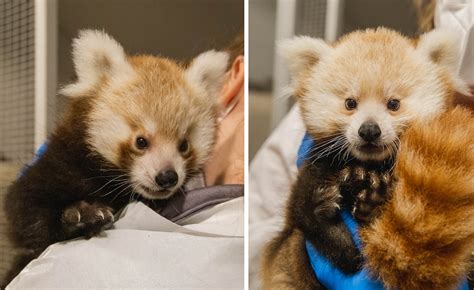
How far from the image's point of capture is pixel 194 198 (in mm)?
1210

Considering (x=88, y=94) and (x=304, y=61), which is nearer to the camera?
(x=304, y=61)

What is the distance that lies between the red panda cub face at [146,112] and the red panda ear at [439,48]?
0.53 metres

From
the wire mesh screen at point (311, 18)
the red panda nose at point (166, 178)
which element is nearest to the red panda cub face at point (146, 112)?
the red panda nose at point (166, 178)

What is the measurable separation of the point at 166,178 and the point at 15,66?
23.7 inches

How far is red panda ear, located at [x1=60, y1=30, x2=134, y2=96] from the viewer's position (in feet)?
3.93

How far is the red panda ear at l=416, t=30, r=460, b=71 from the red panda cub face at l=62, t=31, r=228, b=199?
20.7 inches

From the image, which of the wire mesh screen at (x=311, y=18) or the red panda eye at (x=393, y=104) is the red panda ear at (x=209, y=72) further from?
the red panda eye at (x=393, y=104)

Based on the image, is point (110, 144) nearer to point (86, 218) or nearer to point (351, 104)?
point (86, 218)

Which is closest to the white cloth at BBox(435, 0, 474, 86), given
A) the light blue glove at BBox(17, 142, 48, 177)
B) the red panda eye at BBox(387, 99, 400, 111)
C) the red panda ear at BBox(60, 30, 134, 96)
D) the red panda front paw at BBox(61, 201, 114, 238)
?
the red panda eye at BBox(387, 99, 400, 111)

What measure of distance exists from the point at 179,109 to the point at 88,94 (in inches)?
9.5

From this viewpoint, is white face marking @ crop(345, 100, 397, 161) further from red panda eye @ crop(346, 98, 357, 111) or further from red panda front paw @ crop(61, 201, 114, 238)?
red panda front paw @ crop(61, 201, 114, 238)

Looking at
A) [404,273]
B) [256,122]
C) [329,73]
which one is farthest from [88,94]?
[404,273]

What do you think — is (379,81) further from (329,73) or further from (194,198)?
(194,198)

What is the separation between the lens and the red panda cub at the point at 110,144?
45.3 inches
